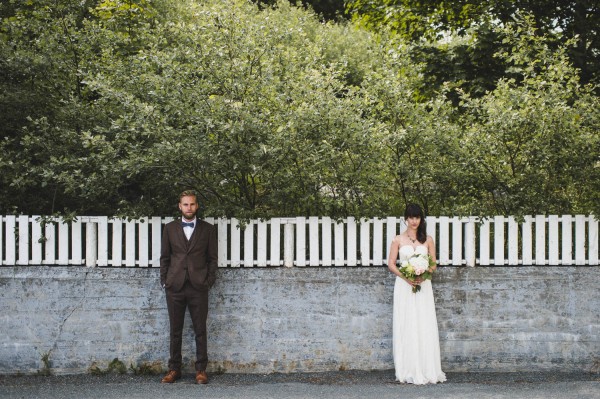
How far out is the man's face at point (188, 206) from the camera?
7824 mm

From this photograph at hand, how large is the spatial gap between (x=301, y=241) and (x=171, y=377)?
6.94ft

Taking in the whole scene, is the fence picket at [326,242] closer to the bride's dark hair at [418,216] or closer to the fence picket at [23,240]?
the bride's dark hair at [418,216]

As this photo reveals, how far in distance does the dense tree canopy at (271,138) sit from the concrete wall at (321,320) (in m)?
0.80

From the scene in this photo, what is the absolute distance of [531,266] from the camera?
8.28 meters

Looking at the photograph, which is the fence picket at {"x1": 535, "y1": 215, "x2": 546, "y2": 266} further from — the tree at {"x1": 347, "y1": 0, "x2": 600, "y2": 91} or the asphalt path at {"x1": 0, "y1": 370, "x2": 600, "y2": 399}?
the tree at {"x1": 347, "y1": 0, "x2": 600, "y2": 91}

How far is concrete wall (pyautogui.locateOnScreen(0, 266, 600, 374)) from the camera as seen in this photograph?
820 cm

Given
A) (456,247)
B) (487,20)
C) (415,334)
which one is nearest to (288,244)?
(415,334)

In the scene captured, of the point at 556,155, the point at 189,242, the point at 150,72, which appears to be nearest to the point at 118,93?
the point at 150,72

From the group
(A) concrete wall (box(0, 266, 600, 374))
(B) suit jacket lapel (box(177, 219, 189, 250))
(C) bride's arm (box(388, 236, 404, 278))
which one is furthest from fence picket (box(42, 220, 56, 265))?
(C) bride's arm (box(388, 236, 404, 278))

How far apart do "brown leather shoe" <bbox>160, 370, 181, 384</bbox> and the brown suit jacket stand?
94 centimetres

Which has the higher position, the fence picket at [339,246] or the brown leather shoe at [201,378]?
the fence picket at [339,246]

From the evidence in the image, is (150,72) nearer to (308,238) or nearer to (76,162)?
(76,162)

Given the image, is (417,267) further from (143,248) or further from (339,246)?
(143,248)

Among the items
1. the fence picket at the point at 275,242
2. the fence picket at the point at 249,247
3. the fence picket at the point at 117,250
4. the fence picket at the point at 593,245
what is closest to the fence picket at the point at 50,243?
the fence picket at the point at 117,250
